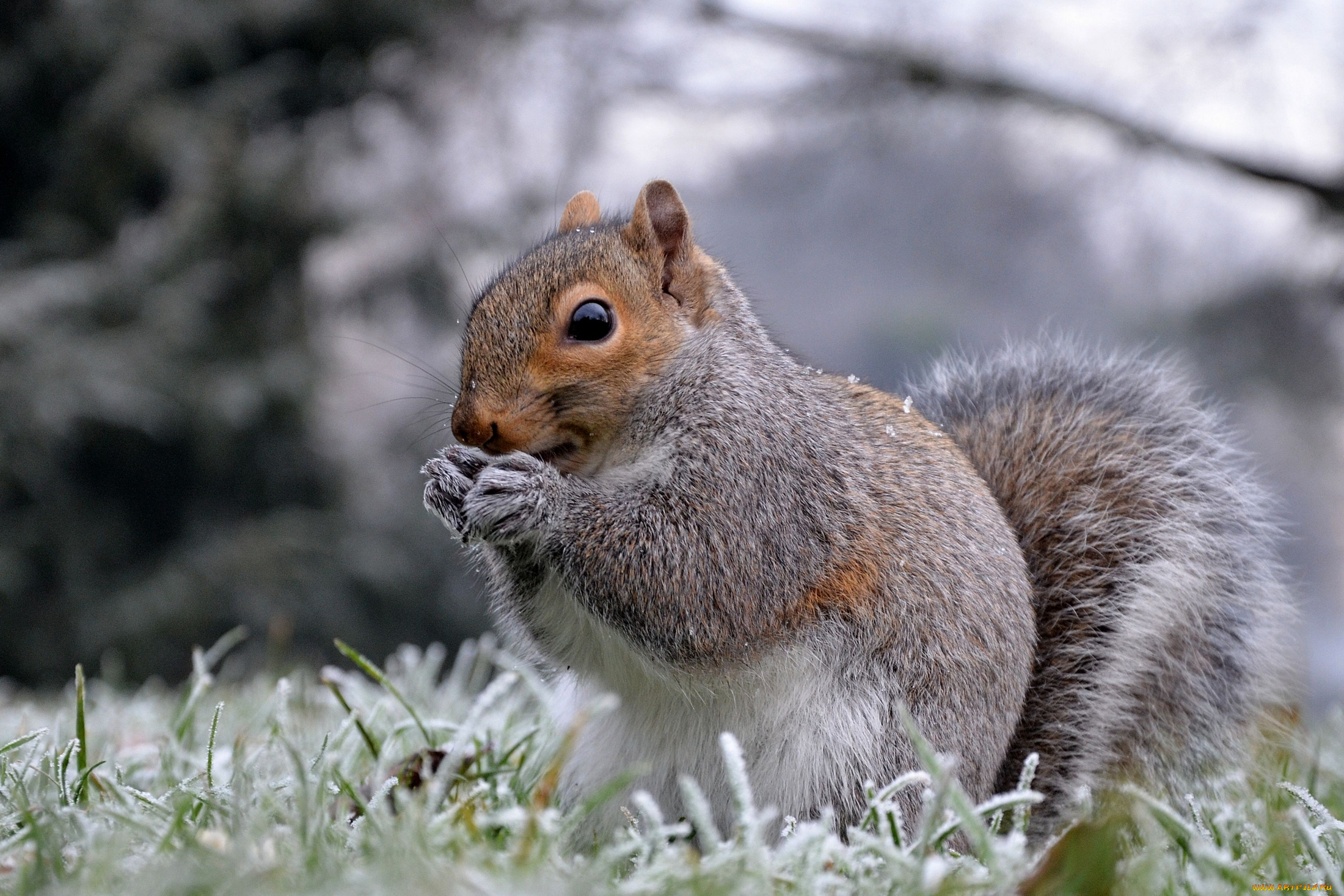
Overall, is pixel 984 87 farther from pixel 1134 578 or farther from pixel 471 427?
pixel 471 427

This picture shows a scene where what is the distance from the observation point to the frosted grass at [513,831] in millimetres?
772

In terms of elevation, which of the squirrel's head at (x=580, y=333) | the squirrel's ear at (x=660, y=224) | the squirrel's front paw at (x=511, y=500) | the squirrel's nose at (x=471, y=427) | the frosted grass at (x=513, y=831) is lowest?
the frosted grass at (x=513, y=831)

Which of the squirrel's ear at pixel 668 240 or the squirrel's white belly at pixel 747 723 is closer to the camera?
the squirrel's white belly at pixel 747 723

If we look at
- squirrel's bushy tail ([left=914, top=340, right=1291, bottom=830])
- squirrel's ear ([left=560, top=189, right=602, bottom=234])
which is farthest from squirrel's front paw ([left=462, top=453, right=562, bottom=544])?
squirrel's bushy tail ([left=914, top=340, right=1291, bottom=830])

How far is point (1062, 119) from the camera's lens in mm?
3826

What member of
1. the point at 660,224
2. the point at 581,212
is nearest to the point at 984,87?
the point at 581,212

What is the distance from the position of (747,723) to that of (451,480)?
1.42ft

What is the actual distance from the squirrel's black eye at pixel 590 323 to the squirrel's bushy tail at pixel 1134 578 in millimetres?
610

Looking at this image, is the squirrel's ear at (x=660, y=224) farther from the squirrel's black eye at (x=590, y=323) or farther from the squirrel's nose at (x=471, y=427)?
the squirrel's nose at (x=471, y=427)

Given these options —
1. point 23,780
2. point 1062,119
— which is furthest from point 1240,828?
point 1062,119

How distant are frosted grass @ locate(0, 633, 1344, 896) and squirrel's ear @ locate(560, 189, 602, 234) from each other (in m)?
0.68

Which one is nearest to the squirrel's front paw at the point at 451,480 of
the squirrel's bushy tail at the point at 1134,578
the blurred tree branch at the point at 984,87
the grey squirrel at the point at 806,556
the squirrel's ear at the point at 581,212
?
the grey squirrel at the point at 806,556

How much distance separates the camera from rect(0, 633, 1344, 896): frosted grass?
0.77 metres

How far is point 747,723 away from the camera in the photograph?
3.90ft
